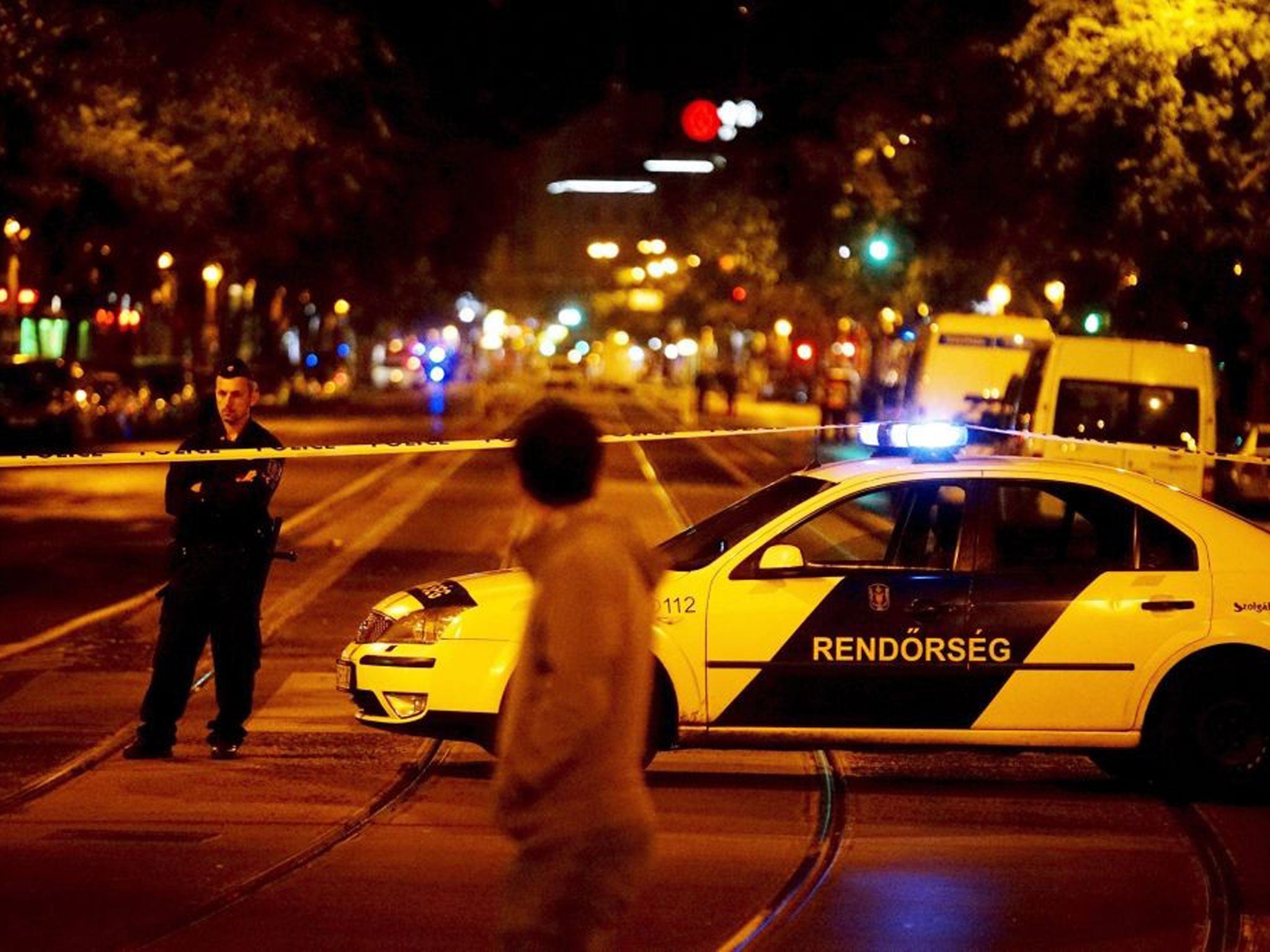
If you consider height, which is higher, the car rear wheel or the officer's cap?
the officer's cap

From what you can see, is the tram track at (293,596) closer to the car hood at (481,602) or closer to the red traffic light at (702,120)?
Answer: the car hood at (481,602)

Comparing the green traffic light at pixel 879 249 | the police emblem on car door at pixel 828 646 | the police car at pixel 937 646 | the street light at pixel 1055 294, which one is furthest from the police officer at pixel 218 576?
the street light at pixel 1055 294

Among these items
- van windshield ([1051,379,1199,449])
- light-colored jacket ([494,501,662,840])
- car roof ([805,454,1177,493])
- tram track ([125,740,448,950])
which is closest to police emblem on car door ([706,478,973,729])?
car roof ([805,454,1177,493])

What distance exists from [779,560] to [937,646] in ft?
2.51

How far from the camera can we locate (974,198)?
3578 centimetres

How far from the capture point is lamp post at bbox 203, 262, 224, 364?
211 feet

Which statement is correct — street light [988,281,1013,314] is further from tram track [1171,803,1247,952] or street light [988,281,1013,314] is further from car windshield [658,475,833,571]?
tram track [1171,803,1247,952]

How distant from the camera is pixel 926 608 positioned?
9.33 m

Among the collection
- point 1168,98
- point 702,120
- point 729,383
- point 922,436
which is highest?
point 1168,98

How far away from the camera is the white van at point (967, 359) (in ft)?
104

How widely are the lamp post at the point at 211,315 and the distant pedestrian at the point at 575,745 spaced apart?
59.2m

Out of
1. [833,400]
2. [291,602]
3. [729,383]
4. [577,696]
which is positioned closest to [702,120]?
[291,602]

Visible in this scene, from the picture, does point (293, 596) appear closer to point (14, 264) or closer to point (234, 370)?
point (234, 370)

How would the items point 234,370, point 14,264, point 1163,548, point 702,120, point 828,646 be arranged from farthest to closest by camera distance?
point 14,264
point 702,120
point 234,370
point 1163,548
point 828,646
